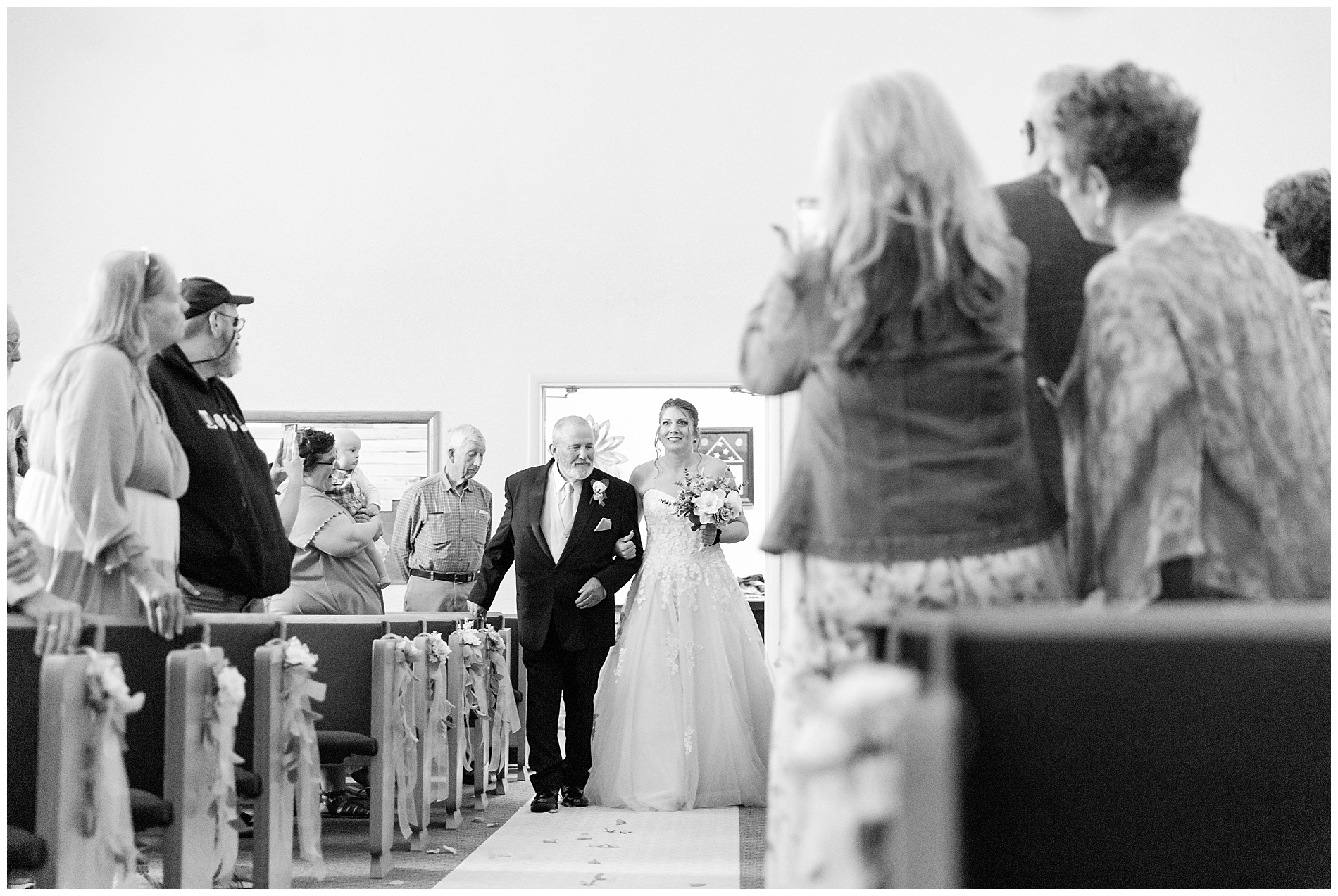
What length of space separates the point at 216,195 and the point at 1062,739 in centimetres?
776

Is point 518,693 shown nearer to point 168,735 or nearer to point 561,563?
point 561,563

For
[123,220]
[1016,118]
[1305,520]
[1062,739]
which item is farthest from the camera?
[123,220]

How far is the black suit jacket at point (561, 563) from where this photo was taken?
5.40 metres

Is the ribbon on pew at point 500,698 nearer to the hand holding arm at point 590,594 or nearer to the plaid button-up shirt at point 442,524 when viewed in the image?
the hand holding arm at point 590,594

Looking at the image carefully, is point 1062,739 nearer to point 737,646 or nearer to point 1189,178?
point 1189,178

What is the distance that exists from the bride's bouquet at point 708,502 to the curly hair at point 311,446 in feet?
4.39

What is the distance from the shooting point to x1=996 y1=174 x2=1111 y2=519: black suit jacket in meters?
2.32

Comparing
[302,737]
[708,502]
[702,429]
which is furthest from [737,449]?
[302,737]

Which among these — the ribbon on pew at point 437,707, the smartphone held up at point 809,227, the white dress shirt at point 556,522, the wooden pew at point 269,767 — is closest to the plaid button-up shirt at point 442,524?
the white dress shirt at point 556,522

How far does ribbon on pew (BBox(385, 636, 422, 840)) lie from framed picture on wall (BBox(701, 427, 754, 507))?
192 inches

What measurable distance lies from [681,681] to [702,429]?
3.55m

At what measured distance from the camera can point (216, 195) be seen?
27.3 feet

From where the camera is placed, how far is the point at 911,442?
76.9 inches

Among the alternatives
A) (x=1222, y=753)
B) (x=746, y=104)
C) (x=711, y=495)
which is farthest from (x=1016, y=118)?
(x=746, y=104)
